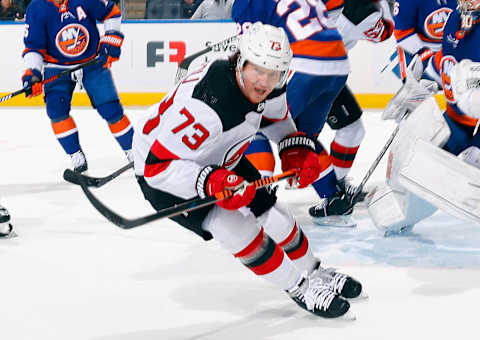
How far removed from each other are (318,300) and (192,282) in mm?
538

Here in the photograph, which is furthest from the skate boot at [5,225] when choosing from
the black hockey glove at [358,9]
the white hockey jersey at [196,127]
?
the black hockey glove at [358,9]

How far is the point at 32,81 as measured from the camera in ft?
13.0

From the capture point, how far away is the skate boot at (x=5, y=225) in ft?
9.66

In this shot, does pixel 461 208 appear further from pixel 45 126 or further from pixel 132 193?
pixel 45 126

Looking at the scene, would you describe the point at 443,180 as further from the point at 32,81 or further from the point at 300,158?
the point at 32,81

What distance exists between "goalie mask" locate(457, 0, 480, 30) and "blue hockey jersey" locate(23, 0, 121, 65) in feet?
7.73

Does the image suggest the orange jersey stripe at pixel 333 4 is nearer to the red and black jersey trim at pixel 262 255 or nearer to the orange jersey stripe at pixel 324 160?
the orange jersey stripe at pixel 324 160

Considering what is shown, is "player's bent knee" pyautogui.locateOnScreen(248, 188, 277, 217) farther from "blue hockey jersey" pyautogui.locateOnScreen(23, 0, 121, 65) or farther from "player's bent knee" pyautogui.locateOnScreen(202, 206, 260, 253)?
"blue hockey jersey" pyautogui.locateOnScreen(23, 0, 121, 65)

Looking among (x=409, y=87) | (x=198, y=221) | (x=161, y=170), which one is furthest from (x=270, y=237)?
(x=409, y=87)

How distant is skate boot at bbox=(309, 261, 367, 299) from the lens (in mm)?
2248

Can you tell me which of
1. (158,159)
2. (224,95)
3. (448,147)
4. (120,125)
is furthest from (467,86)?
(120,125)

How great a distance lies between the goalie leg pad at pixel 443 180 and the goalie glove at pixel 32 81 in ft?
7.37

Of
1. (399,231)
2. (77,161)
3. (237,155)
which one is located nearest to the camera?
(237,155)

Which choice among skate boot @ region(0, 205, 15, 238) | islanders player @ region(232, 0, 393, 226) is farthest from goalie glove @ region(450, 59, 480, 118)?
skate boot @ region(0, 205, 15, 238)
